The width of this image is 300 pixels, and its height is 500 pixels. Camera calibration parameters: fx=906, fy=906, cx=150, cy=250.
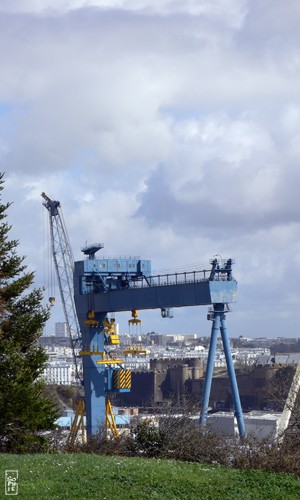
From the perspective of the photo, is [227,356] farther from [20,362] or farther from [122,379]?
[20,362]

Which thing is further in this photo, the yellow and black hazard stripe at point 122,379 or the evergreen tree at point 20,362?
the yellow and black hazard stripe at point 122,379

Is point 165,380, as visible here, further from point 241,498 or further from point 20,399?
point 241,498

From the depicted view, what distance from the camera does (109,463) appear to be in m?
14.9

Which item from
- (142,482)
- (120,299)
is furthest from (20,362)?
(120,299)

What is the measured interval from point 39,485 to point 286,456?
204 inches

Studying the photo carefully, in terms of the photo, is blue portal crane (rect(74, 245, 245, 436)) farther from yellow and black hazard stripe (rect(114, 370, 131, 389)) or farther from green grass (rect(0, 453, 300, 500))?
green grass (rect(0, 453, 300, 500))

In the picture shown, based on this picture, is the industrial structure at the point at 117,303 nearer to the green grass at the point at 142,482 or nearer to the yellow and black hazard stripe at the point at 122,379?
the yellow and black hazard stripe at the point at 122,379

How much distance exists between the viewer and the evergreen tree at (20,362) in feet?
72.8

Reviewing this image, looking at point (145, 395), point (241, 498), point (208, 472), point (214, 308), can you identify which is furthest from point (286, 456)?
point (145, 395)

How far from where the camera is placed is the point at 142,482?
43.9ft

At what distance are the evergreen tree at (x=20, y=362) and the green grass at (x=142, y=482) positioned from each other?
7124mm

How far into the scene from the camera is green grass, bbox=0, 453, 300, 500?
42.1ft

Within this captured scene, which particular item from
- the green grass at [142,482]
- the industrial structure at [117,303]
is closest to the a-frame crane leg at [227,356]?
the industrial structure at [117,303]

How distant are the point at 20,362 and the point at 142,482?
383 inches
